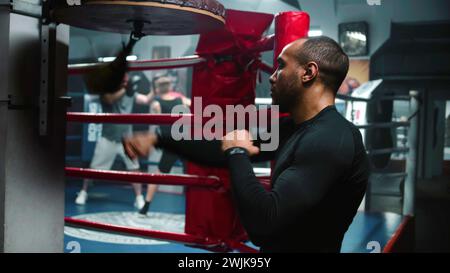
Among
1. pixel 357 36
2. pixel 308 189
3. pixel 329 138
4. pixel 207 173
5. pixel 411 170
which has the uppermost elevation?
pixel 357 36

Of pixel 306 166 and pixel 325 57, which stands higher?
pixel 325 57

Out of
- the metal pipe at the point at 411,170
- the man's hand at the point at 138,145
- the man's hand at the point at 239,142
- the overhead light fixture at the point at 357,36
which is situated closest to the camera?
the man's hand at the point at 239,142

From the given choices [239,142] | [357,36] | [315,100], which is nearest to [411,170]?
[315,100]

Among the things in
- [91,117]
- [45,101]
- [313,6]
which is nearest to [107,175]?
[91,117]

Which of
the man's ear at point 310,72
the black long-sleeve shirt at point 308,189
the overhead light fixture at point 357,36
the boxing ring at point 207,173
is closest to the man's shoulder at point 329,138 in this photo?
the black long-sleeve shirt at point 308,189

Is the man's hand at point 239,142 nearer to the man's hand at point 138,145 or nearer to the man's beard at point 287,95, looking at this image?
the man's beard at point 287,95

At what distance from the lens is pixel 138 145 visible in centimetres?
125

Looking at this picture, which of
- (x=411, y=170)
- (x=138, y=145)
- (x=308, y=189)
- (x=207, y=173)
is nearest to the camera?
(x=308, y=189)

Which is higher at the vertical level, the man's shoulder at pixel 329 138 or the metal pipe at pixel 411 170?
the man's shoulder at pixel 329 138

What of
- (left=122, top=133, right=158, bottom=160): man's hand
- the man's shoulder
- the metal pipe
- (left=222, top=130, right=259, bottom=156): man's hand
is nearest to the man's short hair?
the man's shoulder

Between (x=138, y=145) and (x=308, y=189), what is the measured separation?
0.50m

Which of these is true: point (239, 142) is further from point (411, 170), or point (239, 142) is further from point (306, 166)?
point (411, 170)

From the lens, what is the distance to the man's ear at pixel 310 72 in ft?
3.73

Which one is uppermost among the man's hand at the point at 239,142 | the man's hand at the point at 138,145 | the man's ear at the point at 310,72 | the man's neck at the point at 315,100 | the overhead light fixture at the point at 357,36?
the overhead light fixture at the point at 357,36
